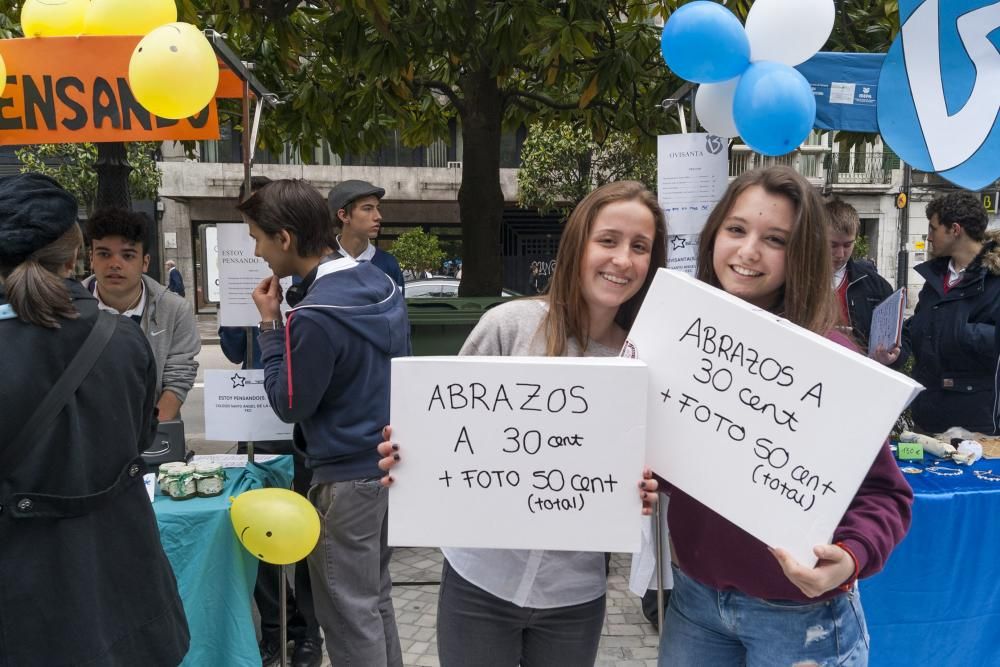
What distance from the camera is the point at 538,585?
5.26 feet

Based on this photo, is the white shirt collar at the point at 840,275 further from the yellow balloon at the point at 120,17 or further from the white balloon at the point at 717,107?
the yellow balloon at the point at 120,17

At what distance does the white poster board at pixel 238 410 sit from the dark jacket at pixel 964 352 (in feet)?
10.4

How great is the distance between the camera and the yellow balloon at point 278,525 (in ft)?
7.54

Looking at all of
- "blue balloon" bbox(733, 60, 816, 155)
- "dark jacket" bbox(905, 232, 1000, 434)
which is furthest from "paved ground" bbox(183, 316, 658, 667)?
"blue balloon" bbox(733, 60, 816, 155)

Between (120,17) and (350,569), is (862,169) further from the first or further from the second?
(350,569)

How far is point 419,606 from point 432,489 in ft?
7.92

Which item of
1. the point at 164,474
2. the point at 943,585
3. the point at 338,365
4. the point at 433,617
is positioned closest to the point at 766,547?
the point at 338,365

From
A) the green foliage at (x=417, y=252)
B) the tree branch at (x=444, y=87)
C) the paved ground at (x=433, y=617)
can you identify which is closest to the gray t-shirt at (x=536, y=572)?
the paved ground at (x=433, y=617)

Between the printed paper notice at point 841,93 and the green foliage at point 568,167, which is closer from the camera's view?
the printed paper notice at point 841,93

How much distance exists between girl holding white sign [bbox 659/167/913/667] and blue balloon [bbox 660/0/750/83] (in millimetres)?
1299

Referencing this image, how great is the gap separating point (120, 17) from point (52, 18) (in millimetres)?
285

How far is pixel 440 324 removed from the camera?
545cm

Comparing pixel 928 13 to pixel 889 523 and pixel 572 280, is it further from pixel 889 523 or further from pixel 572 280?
pixel 889 523

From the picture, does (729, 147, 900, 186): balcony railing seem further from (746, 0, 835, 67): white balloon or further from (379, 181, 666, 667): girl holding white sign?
(379, 181, 666, 667): girl holding white sign
